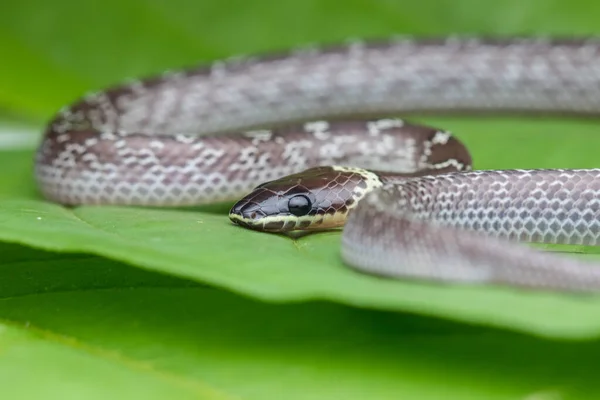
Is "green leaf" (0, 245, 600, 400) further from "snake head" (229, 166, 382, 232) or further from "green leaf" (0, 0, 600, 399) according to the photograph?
"snake head" (229, 166, 382, 232)

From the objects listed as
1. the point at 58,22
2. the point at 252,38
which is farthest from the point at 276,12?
the point at 58,22

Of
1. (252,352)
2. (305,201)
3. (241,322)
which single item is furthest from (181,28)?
(252,352)

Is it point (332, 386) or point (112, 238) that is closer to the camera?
point (332, 386)

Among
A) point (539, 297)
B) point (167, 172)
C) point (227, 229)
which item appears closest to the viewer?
point (539, 297)

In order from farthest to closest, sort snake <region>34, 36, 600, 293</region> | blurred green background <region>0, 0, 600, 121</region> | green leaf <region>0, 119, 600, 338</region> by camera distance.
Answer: blurred green background <region>0, 0, 600, 121</region> → snake <region>34, 36, 600, 293</region> → green leaf <region>0, 119, 600, 338</region>

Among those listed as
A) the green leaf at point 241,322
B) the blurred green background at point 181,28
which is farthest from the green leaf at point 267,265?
the blurred green background at point 181,28

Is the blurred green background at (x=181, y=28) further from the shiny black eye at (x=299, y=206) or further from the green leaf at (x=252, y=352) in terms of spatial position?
the green leaf at (x=252, y=352)

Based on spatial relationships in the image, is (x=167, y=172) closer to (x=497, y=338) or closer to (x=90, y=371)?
(x=90, y=371)

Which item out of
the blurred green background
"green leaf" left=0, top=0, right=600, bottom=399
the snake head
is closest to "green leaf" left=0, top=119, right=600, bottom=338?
"green leaf" left=0, top=0, right=600, bottom=399
